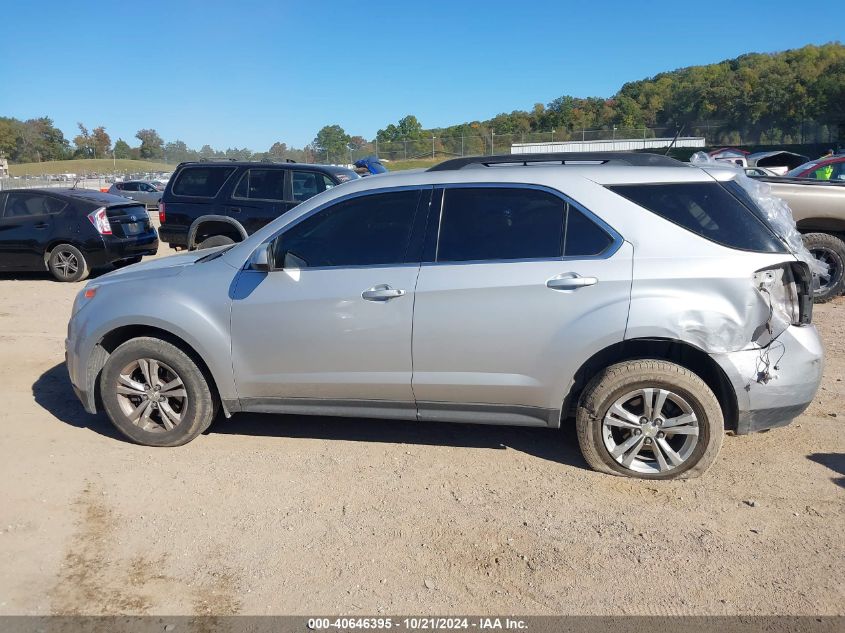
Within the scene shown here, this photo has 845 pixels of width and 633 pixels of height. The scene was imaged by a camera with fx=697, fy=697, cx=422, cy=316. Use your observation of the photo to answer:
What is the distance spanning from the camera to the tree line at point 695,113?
1746 inches

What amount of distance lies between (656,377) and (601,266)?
2.32 feet

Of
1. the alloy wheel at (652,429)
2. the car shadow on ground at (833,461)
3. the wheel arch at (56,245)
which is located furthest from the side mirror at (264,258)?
the wheel arch at (56,245)

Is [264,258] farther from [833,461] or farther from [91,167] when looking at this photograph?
[91,167]

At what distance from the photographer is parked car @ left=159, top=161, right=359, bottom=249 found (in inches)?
408

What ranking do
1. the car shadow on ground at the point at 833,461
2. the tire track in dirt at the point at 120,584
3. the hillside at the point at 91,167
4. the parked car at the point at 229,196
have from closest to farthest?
1. the tire track in dirt at the point at 120,584
2. the car shadow on ground at the point at 833,461
3. the parked car at the point at 229,196
4. the hillside at the point at 91,167

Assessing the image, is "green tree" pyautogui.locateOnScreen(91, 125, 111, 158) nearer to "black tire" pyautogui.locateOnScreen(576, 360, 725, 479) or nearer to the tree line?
the tree line

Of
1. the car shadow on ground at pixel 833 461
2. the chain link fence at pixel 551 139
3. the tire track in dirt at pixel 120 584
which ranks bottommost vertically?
the tire track in dirt at pixel 120 584

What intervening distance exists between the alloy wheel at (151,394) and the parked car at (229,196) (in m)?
5.73

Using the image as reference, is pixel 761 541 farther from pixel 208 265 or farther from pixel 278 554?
pixel 208 265

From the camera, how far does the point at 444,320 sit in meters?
4.17

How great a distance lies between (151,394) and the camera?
471 cm

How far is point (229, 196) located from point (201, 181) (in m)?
0.61

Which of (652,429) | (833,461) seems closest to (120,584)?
(652,429)

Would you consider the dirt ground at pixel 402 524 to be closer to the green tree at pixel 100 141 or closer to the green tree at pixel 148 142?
the green tree at pixel 148 142
